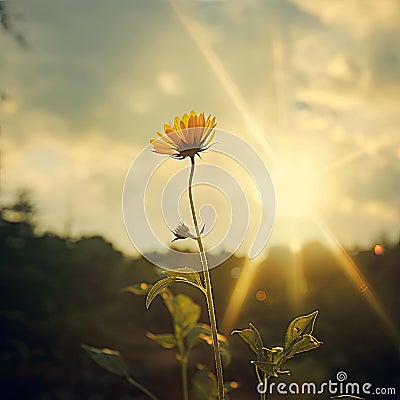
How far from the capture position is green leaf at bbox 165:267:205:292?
0.56 meters

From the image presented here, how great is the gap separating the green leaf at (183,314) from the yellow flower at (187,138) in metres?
0.40

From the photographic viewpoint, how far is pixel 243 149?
1.34m

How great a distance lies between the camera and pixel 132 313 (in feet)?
7.44

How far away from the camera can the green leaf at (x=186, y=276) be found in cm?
56

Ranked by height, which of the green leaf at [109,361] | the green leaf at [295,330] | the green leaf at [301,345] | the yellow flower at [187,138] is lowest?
the green leaf at [109,361]

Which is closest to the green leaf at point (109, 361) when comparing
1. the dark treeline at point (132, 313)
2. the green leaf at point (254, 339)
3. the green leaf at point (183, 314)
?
the green leaf at point (183, 314)

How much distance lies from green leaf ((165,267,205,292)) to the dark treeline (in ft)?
4.36

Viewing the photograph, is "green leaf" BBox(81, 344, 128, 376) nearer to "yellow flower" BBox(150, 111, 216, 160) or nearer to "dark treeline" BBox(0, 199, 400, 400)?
"yellow flower" BBox(150, 111, 216, 160)

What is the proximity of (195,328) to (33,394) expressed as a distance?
140 cm

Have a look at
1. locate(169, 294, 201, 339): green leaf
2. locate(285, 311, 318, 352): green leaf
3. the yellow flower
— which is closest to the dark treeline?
locate(169, 294, 201, 339): green leaf

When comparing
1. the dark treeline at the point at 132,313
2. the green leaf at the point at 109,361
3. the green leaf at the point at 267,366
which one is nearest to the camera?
the green leaf at the point at 267,366

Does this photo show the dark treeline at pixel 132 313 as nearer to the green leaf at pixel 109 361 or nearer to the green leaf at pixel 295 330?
the green leaf at pixel 109 361

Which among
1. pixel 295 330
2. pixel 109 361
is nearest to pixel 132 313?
pixel 109 361

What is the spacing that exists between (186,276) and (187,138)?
0.14m
